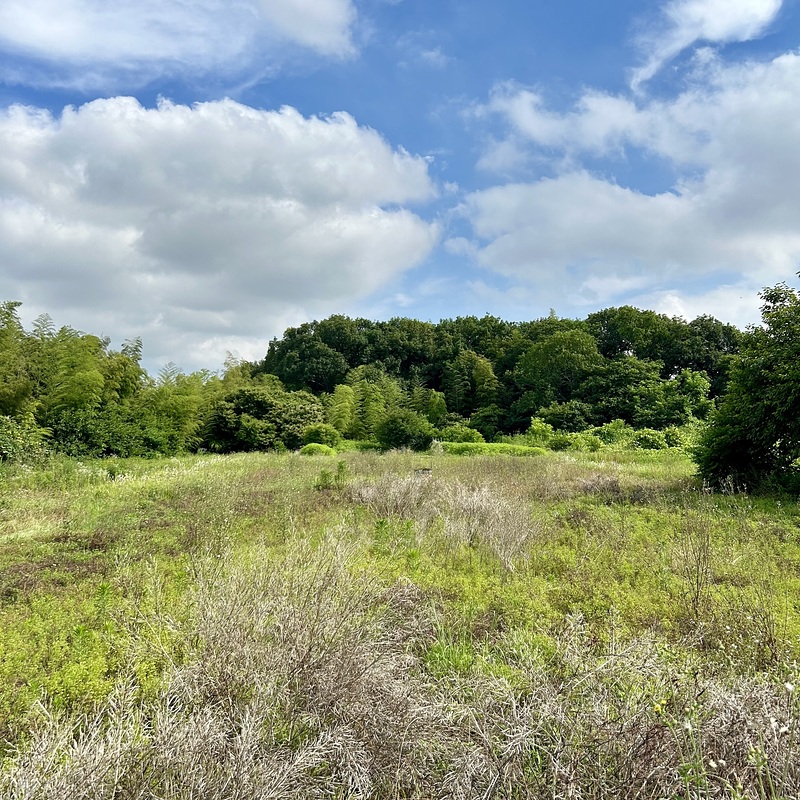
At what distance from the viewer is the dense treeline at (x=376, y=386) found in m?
16.7

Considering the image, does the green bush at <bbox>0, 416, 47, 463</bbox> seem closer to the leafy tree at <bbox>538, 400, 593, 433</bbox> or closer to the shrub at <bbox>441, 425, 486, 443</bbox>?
the shrub at <bbox>441, 425, 486, 443</bbox>

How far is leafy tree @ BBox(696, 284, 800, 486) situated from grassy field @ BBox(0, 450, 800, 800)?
247 centimetres

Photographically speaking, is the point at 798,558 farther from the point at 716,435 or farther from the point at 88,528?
the point at 88,528

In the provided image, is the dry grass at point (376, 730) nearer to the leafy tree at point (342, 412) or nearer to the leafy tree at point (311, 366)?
the leafy tree at point (342, 412)

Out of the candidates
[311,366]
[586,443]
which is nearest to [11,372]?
[586,443]

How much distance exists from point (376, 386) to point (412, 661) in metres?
31.9

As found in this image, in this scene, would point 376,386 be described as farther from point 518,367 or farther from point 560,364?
point 560,364

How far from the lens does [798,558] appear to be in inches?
205

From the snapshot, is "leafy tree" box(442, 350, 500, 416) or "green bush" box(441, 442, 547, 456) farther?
"leafy tree" box(442, 350, 500, 416)

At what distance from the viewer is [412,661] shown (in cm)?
290

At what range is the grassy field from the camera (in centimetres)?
181

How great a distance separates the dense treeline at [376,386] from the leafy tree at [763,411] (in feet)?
3.26

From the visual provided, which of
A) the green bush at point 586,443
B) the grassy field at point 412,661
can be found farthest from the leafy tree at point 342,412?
the grassy field at point 412,661

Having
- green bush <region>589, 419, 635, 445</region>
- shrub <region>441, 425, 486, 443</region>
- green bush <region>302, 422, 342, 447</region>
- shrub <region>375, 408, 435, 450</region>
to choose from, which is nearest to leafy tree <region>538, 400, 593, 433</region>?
green bush <region>589, 419, 635, 445</region>
